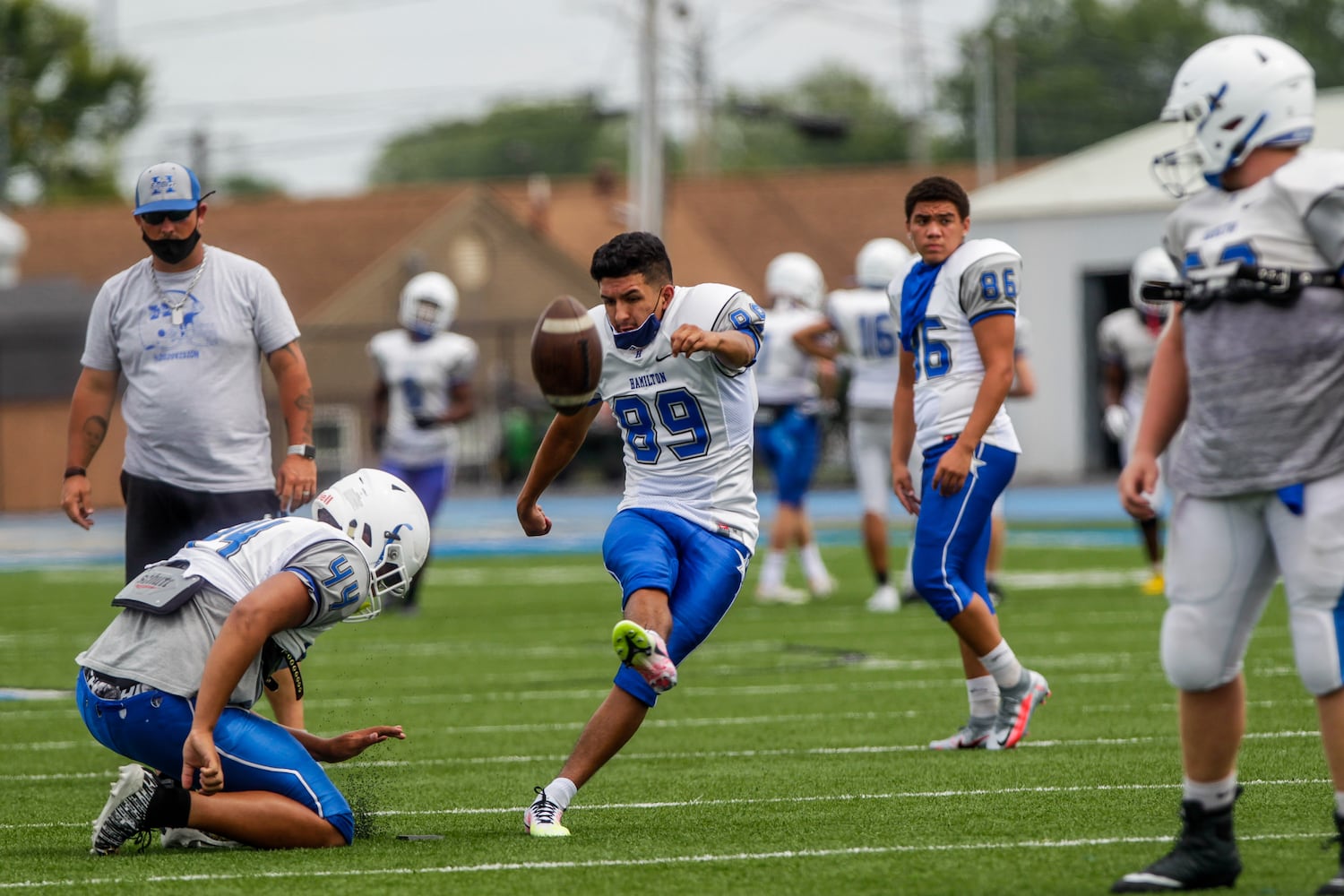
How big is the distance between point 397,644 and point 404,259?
103ft

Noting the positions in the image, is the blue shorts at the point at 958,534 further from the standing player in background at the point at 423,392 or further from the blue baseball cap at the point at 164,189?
the standing player in background at the point at 423,392

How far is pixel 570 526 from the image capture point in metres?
24.2

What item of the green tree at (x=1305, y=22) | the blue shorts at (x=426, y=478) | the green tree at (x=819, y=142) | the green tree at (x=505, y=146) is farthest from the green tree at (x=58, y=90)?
the blue shorts at (x=426, y=478)

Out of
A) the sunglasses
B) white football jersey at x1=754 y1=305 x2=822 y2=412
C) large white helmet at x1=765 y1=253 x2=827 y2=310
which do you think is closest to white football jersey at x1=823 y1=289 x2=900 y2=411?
white football jersey at x1=754 y1=305 x2=822 y2=412

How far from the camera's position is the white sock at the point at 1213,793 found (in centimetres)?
454

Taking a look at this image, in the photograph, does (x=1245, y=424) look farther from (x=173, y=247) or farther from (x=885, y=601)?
(x=885, y=601)

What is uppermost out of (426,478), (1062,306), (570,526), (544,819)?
(1062,306)

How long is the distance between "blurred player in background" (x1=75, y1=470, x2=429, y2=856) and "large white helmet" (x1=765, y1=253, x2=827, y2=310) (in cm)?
875

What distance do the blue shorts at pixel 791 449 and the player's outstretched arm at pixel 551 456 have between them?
24.3 ft

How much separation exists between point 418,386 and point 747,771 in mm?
7472

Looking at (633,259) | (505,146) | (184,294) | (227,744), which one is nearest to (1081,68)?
(505,146)

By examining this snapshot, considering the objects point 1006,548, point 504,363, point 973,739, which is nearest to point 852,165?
point 504,363

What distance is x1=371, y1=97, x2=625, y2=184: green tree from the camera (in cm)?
7706

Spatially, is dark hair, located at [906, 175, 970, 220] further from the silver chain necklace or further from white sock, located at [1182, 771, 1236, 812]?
white sock, located at [1182, 771, 1236, 812]
